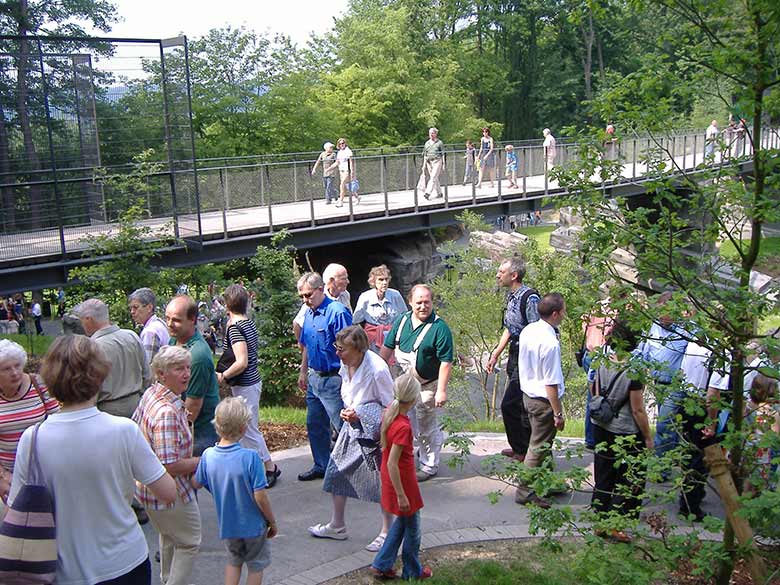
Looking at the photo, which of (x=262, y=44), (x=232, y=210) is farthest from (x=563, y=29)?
(x=232, y=210)

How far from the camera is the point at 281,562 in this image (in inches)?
213

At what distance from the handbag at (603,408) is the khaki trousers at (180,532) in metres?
2.81

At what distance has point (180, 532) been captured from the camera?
4.47 meters

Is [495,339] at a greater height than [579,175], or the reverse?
[579,175]

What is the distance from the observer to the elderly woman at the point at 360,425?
17.5ft

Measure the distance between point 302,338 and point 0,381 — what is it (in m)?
2.67

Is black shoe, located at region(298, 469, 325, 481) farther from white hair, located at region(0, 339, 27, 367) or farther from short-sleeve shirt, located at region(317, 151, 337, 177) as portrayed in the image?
short-sleeve shirt, located at region(317, 151, 337, 177)

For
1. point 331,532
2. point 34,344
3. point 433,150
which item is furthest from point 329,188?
point 331,532

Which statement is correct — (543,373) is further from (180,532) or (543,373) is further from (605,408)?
(180,532)

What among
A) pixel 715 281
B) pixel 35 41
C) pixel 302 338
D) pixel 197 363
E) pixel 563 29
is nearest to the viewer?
pixel 715 281

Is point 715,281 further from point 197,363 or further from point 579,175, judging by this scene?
point 197,363

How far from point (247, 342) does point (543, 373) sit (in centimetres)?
236

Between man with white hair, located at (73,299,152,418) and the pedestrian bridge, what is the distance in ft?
11.8

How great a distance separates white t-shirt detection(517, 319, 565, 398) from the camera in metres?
5.97
